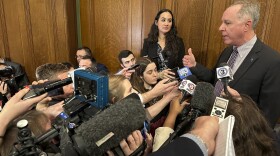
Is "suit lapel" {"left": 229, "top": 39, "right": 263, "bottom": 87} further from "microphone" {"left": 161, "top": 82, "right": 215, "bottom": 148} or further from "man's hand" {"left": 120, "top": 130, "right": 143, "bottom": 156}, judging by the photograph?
"man's hand" {"left": 120, "top": 130, "right": 143, "bottom": 156}

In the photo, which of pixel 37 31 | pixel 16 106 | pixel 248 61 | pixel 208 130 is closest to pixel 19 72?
pixel 37 31

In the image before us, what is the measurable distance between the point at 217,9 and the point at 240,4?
1.18 metres

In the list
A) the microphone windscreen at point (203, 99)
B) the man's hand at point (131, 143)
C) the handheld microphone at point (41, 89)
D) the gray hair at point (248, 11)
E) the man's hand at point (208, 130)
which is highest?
the gray hair at point (248, 11)

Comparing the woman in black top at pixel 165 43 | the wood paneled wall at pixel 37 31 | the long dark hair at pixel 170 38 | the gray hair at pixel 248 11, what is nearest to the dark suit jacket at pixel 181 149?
the gray hair at pixel 248 11

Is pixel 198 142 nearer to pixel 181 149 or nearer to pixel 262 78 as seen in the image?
pixel 181 149

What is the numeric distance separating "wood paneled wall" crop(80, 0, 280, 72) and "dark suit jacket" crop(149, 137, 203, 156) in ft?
8.14

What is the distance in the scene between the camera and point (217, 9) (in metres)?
2.88

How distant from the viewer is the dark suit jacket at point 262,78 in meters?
1.59

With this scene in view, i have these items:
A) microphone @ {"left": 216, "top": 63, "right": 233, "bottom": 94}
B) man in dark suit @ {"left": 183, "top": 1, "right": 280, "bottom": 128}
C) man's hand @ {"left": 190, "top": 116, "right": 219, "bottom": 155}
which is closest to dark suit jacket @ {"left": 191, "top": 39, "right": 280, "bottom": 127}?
man in dark suit @ {"left": 183, "top": 1, "right": 280, "bottom": 128}

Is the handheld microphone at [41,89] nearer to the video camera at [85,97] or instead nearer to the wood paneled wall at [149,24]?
the video camera at [85,97]

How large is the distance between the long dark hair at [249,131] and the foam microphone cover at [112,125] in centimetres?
37

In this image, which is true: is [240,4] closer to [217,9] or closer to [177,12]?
[217,9]

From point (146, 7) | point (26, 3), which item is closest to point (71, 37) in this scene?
point (26, 3)

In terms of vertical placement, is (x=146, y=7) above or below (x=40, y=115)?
above
